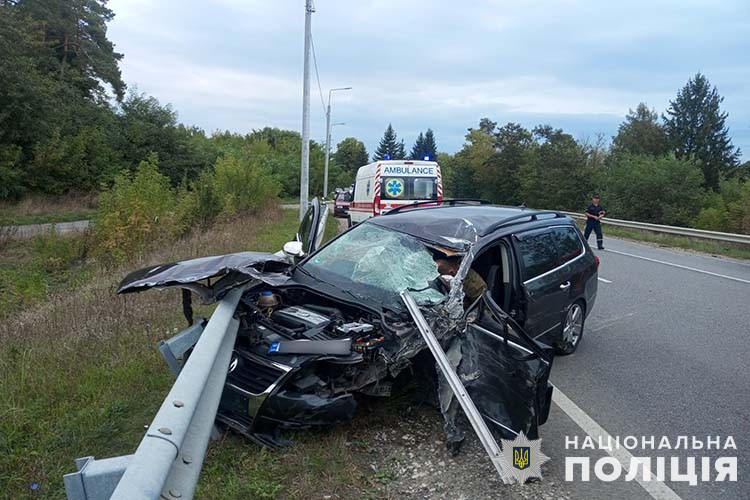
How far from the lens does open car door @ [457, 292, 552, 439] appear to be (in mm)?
3379

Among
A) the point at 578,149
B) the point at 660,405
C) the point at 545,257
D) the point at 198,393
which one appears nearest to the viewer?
the point at 198,393

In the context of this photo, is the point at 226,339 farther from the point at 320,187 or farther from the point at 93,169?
the point at 320,187

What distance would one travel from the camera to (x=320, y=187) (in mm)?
63281

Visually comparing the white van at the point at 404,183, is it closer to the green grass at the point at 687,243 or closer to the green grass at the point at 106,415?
the green grass at the point at 687,243

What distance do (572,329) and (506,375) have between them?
2744mm

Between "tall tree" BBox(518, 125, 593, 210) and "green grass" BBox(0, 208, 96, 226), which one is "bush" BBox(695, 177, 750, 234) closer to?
"tall tree" BBox(518, 125, 593, 210)

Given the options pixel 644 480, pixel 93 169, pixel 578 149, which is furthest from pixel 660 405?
pixel 578 149

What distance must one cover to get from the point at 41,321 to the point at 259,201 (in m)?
19.4

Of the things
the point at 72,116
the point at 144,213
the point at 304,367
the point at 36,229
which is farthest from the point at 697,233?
the point at 72,116

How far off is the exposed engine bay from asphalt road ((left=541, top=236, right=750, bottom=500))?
1.35m

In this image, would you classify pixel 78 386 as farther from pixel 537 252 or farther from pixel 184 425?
pixel 537 252

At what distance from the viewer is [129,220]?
44.6 feet

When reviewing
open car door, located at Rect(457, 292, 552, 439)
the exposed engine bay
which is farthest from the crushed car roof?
the exposed engine bay

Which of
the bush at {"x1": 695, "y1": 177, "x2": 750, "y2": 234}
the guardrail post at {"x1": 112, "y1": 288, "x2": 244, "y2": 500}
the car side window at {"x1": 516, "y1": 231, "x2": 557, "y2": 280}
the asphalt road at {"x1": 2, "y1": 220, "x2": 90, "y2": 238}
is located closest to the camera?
the guardrail post at {"x1": 112, "y1": 288, "x2": 244, "y2": 500}
